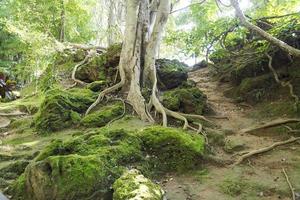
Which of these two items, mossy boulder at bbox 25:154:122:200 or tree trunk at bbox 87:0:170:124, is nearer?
mossy boulder at bbox 25:154:122:200

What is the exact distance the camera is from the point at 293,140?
6.86 m

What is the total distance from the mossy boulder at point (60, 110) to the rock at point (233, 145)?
385 cm

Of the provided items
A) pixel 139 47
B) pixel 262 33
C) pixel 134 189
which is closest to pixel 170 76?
pixel 139 47

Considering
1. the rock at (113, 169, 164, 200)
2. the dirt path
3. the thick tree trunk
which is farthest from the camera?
the thick tree trunk

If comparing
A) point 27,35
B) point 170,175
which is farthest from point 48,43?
point 170,175

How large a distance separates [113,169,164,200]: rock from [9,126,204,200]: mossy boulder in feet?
1.01

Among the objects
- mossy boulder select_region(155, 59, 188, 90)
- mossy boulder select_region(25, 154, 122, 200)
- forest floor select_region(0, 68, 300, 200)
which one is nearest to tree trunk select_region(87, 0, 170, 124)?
mossy boulder select_region(155, 59, 188, 90)

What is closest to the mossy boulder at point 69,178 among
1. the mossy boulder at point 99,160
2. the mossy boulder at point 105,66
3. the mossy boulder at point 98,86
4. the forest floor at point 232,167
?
the mossy boulder at point 99,160

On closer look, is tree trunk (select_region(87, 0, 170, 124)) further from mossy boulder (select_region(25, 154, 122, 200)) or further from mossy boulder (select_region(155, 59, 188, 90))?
mossy boulder (select_region(25, 154, 122, 200))

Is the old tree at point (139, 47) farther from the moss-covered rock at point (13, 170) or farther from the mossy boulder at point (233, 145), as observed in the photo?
the moss-covered rock at point (13, 170)

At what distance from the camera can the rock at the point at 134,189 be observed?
3.83m

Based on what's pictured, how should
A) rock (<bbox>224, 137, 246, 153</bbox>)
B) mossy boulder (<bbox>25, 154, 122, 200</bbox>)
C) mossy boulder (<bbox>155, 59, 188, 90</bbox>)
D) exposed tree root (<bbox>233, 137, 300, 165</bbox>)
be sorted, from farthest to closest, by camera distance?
mossy boulder (<bbox>155, 59, 188, 90</bbox>)
rock (<bbox>224, 137, 246, 153</bbox>)
exposed tree root (<bbox>233, 137, 300, 165</bbox>)
mossy boulder (<bbox>25, 154, 122, 200</bbox>)

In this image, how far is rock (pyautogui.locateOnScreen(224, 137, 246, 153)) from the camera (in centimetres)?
674

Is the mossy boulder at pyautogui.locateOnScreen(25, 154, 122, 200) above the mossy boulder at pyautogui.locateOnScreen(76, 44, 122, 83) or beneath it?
beneath
